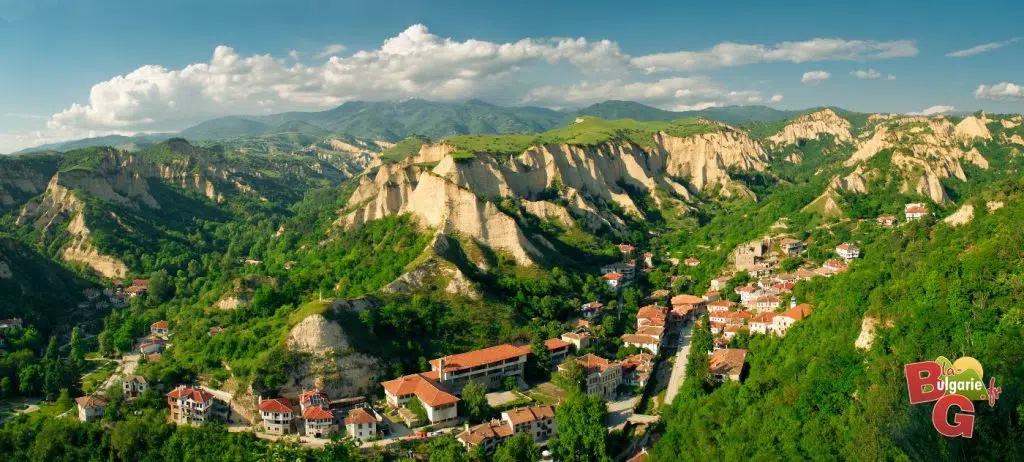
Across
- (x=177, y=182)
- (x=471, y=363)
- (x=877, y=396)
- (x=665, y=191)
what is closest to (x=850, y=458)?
(x=877, y=396)

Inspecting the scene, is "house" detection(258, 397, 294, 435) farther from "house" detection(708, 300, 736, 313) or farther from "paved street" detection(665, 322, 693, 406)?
"house" detection(708, 300, 736, 313)

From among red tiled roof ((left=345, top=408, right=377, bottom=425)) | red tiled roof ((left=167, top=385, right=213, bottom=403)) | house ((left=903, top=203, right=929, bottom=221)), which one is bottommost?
red tiled roof ((left=345, top=408, right=377, bottom=425))

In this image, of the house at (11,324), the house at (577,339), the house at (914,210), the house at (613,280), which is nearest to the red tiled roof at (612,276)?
the house at (613,280)

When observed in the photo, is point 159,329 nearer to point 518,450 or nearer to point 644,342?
point 518,450

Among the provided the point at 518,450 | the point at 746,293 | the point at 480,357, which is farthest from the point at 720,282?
the point at 518,450

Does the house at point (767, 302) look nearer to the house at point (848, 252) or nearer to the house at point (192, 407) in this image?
the house at point (848, 252)

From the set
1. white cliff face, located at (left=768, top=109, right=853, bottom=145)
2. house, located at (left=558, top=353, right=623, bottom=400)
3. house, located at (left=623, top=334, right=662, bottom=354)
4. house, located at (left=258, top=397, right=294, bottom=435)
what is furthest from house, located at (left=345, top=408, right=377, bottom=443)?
white cliff face, located at (left=768, top=109, right=853, bottom=145)

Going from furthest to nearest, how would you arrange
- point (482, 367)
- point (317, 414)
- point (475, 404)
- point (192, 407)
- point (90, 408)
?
point (482, 367) < point (475, 404) < point (90, 408) < point (192, 407) < point (317, 414)
